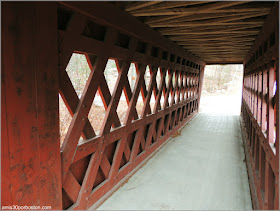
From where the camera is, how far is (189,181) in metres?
3.44

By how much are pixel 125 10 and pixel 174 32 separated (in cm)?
147

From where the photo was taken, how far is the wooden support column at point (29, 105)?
1.43 meters

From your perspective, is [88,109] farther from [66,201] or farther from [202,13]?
[202,13]

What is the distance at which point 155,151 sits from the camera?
478 cm

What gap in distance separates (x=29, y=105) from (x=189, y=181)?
2819 mm

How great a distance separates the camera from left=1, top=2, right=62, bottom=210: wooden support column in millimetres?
1430

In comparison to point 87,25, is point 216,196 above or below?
below

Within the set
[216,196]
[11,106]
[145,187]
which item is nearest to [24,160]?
[11,106]

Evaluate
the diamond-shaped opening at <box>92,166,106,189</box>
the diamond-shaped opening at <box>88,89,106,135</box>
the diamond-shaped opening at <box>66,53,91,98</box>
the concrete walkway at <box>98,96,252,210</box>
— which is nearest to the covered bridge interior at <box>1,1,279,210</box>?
the diamond-shaped opening at <box>92,166,106,189</box>

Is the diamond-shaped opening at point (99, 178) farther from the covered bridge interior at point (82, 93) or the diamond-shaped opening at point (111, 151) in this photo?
the diamond-shaped opening at point (111, 151)

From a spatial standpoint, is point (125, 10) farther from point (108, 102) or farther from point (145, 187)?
point (145, 187)

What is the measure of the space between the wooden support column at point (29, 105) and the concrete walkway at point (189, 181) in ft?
4.18

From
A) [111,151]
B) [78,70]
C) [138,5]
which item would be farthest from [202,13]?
[78,70]

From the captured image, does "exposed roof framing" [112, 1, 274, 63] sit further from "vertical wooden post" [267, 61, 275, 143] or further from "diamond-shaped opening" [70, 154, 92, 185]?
"diamond-shaped opening" [70, 154, 92, 185]
